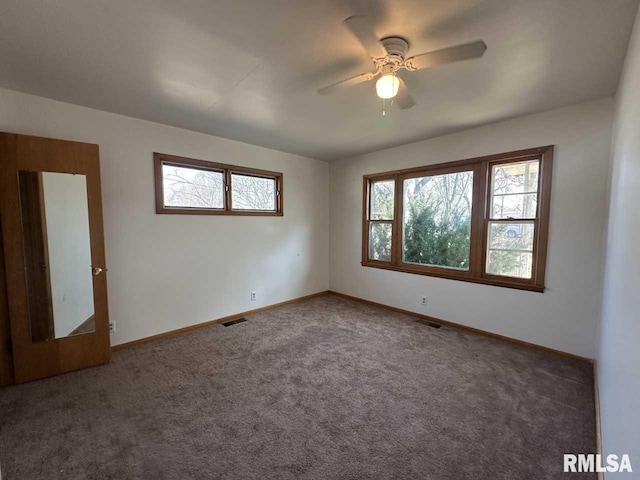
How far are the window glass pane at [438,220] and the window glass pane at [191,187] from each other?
8.99ft

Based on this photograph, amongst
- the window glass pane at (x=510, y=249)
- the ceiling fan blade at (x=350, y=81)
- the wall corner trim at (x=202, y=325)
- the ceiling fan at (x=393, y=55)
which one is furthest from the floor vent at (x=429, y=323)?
the ceiling fan blade at (x=350, y=81)

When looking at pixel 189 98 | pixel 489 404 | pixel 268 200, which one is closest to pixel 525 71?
pixel 489 404

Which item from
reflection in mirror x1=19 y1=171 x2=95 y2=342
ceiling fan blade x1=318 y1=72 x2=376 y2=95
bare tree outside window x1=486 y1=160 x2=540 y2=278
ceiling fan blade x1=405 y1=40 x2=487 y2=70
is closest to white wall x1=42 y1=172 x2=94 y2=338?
reflection in mirror x1=19 y1=171 x2=95 y2=342

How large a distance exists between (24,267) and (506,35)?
4.03 meters

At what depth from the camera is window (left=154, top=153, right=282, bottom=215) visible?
3303mm

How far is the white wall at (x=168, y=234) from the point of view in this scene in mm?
2742

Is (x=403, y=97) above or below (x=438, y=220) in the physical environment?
above

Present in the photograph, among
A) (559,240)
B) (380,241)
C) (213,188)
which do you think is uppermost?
(213,188)

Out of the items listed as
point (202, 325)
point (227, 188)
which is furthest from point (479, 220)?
point (202, 325)

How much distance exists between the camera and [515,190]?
3.11m

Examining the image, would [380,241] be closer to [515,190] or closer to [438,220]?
[438,220]

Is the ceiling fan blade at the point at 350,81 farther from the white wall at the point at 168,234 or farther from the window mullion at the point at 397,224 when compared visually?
the window mullion at the point at 397,224

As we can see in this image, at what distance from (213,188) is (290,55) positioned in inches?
91.6

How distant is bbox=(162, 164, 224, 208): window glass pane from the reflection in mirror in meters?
0.88
